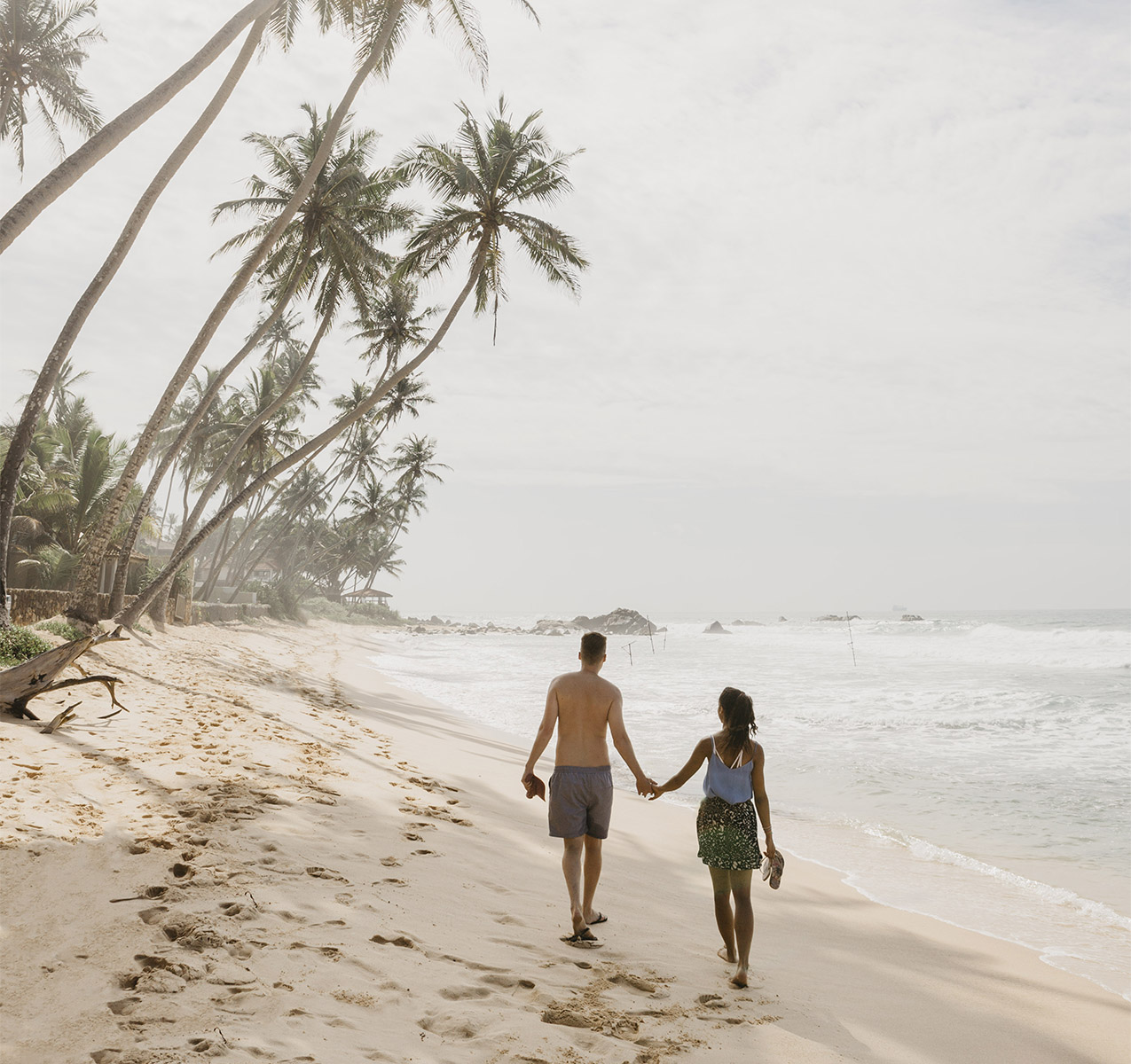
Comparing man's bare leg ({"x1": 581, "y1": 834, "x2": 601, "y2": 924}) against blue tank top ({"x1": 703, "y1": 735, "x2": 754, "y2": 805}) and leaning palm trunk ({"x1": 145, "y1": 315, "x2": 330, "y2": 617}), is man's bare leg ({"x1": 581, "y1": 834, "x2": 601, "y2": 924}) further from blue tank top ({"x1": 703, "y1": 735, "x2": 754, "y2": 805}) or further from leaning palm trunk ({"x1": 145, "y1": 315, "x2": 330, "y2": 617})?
leaning palm trunk ({"x1": 145, "y1": 315, "x2": 330, "y2": 617})

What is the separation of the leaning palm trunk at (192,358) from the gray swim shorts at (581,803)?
13224 millimetres

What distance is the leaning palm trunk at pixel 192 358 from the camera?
14398 millimetres

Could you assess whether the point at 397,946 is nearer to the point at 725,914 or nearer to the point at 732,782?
the point at 725,914

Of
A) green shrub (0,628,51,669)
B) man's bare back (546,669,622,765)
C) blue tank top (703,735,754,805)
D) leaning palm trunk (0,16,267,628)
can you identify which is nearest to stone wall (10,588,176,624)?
leaning palm trunk (0,16,267,628)

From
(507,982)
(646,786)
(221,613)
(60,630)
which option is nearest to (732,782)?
(646,786)

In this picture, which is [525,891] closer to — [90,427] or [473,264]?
[473,264]

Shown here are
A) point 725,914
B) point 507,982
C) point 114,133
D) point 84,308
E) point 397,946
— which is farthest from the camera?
point 84,308

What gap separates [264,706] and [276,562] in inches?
2315

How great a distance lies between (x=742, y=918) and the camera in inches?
154

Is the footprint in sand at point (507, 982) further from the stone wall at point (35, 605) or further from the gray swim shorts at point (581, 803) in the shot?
the stone wall at point (35, 605)

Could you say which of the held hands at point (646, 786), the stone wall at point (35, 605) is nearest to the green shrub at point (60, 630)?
the stone wall at point (35, 605)

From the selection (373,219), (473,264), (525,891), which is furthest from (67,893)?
(373,219)

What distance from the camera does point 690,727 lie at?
14.7 m

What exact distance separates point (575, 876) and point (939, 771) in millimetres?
8888
